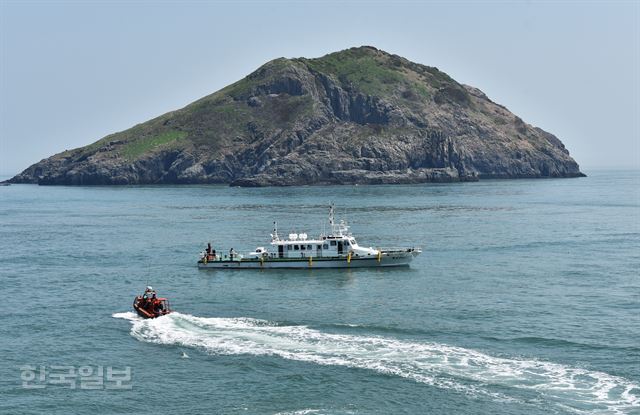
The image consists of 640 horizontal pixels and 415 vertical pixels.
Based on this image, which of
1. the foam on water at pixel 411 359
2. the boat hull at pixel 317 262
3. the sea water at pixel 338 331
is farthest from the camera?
the boat hull at pixel 317 262

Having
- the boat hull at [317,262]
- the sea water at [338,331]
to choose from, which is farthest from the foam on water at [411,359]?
the boat hull at [317,262]

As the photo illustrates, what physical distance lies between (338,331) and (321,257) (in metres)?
36.2

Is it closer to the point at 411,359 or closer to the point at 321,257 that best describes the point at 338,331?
the point at 411,359

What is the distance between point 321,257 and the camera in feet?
334

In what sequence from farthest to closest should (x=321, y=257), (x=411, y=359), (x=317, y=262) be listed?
1. (x=321, y=257)
2. (x=317, y=262)
3. (x=411, y=359)

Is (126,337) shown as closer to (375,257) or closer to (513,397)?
(513,397)

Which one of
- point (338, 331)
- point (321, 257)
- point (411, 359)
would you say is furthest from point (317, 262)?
point (411, 359)

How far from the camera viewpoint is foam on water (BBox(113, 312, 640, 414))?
49750 millimetres

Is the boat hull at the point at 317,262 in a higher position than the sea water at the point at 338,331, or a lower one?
higher

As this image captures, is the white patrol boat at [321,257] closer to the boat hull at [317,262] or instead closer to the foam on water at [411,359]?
the boat hull at [317,262]

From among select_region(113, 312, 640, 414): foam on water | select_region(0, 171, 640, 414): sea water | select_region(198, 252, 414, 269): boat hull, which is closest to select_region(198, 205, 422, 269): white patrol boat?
select_region(198, 252, 414, 269): boat hull

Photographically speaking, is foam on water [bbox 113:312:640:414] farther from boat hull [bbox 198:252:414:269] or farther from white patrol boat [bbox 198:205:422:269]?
white patrol boat [bbox 198:205:422:269]

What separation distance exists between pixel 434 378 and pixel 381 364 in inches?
189

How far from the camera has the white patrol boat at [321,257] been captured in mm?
101250
